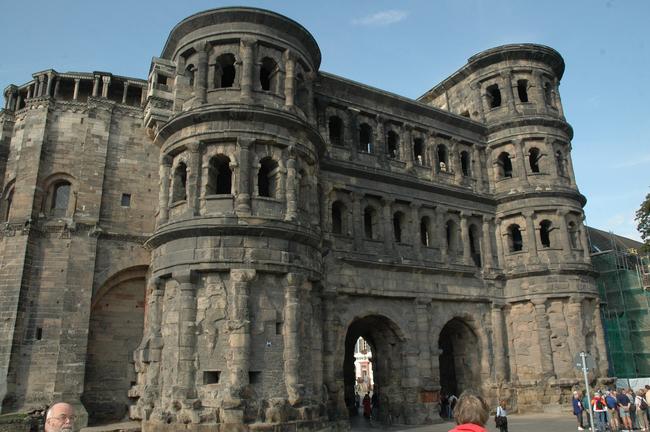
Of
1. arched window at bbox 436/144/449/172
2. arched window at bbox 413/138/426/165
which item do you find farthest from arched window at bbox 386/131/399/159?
arched window at bbox 436/144/449/172

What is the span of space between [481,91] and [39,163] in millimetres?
21100

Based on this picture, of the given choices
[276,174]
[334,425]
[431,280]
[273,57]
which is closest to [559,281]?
[431,280]

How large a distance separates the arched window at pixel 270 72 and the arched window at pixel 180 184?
4.32 metres

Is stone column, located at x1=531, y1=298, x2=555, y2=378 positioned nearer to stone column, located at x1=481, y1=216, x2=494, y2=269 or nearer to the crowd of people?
stone column, located at x1=481, y1=216, x2=494, y2=269

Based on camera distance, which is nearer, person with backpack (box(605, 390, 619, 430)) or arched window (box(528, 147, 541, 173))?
person with backpack (box(605, 390, 619, 430))

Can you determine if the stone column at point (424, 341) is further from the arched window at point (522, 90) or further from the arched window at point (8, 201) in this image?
the arched window at point (8, 201)

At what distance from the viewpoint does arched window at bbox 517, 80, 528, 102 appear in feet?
91.9

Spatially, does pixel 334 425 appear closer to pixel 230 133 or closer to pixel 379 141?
pixel 230 133

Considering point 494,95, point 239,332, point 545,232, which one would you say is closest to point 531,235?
point 545,232

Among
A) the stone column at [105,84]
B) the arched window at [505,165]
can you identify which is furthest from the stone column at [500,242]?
the stone column at [105,84]

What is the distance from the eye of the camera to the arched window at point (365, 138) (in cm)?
2408

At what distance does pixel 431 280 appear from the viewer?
2333 centimetres

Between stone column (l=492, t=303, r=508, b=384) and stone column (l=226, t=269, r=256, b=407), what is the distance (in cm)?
1293

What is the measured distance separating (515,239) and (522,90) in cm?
785
